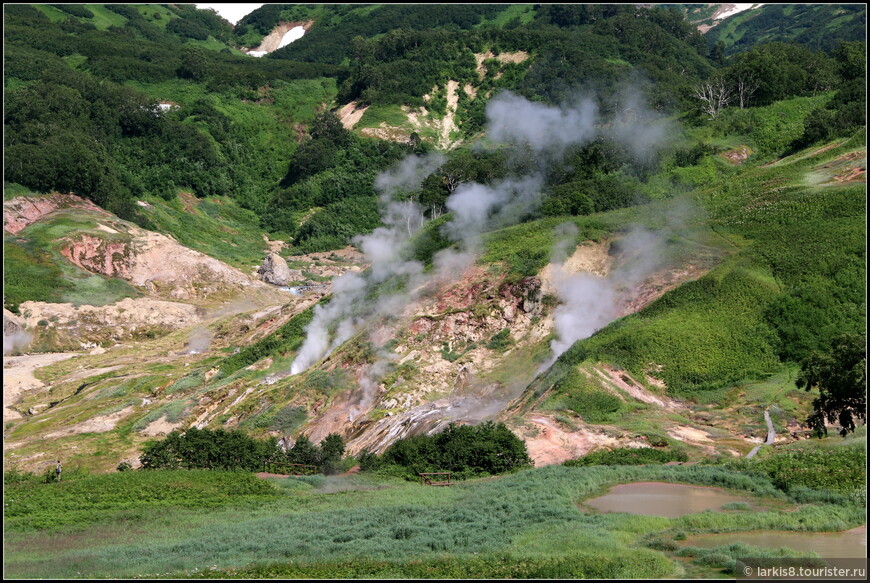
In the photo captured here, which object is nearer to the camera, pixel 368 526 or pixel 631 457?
pixel 368 526

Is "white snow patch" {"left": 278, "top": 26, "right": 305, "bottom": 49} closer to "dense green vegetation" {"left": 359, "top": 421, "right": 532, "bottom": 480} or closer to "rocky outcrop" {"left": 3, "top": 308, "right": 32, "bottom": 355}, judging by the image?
"rocky outcrop" {"left": 3, "top": 308, "right": 32, "bottom": 355}

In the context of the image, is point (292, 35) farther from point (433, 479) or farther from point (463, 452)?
point (433, 479)

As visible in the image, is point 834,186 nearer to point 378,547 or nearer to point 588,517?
point 588,517

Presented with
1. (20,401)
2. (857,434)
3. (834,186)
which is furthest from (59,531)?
(834,186)

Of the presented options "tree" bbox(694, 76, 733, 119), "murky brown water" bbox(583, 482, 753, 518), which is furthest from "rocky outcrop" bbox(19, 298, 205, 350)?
"murky brown water" bbox(583, 482, 753, 518)

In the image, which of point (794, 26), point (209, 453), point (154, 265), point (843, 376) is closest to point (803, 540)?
point (843, 376)
